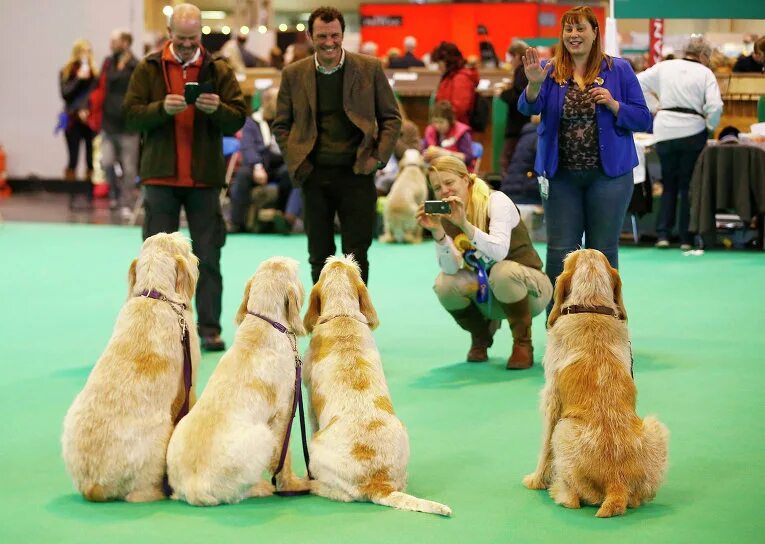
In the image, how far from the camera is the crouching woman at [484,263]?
587 centimetres

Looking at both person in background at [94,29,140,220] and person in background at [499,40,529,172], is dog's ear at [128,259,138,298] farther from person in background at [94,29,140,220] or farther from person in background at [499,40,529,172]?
person in background at [94,29,140,220]

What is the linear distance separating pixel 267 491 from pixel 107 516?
567mm

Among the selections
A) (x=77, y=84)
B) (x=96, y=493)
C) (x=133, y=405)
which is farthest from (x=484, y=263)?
(x=77, y=84)

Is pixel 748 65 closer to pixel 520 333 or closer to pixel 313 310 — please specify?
pixel 520 333

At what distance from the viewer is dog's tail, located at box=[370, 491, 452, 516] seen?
12.3 ft

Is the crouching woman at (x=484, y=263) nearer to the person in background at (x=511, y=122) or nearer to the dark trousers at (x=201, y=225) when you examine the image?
the dark trousers at (x=201, y=225)

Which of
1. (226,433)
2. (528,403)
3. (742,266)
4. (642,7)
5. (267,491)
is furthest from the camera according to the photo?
(742,266)

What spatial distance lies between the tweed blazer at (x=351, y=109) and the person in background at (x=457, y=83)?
20.7 ft

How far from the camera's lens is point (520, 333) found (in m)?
6.14

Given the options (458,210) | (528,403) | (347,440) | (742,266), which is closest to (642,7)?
(742,266)

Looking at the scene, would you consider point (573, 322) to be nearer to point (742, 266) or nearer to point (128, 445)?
point (128, 445)

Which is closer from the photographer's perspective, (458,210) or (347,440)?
(347,440)

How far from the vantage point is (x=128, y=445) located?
3816 mm

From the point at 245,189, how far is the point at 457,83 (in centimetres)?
269
